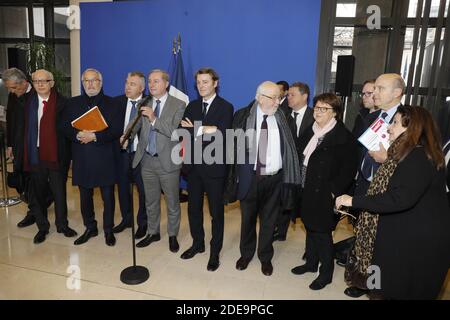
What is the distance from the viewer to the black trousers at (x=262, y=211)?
3004mm

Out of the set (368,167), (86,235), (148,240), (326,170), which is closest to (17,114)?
(86,235)

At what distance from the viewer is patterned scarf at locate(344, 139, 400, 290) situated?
2113 mm

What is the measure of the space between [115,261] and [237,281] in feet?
4.12

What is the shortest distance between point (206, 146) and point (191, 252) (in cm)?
118

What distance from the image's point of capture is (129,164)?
3.60 meters

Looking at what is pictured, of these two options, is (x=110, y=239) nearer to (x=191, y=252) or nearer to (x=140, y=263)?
(x=140, y=263)

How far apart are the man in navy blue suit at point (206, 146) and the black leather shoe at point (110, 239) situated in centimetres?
106

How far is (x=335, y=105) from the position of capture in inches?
104

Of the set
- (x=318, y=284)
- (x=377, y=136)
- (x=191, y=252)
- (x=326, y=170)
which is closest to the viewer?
(x=377, y=136)

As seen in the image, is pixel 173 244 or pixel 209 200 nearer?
pixel 209 200

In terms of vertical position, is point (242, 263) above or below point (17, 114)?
below

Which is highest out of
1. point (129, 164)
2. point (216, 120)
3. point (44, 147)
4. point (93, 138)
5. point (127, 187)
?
point (216, 120)

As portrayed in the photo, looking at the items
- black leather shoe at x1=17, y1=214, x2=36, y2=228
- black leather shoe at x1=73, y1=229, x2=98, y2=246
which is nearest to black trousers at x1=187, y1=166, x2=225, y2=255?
black leather shoe at x1=73, y1=229, x2=98, y2=246

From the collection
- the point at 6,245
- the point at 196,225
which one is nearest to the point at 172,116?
the point at 196,225
